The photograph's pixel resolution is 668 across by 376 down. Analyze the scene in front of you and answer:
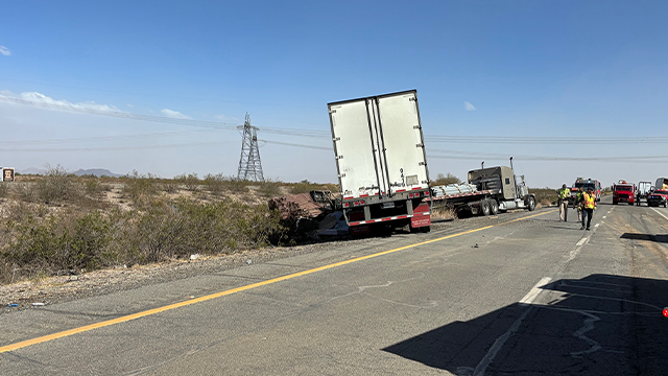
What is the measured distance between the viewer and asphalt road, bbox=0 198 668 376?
4164 millimetres

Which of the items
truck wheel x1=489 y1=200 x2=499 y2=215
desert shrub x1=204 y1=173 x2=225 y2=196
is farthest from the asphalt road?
desert shrub x1=204 y1=173 x2=225 y2=196

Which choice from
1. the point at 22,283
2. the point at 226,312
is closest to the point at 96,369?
the point at 226,312

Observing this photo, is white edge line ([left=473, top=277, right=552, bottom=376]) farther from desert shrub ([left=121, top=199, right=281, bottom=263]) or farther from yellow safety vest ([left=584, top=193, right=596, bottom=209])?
yellow safety vest ([left=584, top=193, right=596, bottom=209])

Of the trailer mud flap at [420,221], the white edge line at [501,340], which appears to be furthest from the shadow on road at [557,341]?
the trailer mud flap at [420,221]

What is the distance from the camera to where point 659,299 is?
6.77 m

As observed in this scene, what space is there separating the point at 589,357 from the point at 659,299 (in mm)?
3299

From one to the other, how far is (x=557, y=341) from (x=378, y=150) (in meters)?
10.8

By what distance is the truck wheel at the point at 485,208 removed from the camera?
27.1 metres

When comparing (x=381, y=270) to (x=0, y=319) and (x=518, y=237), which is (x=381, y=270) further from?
(x=518, y=237)

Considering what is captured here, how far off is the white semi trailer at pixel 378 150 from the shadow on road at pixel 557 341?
8.73 m

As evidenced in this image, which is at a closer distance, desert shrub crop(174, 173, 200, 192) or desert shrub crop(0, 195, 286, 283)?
desert shrub crop(0, 195, 286, 283)

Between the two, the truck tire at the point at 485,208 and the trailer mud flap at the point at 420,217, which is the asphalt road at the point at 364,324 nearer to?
the trailer mud flap at the point at 420,217

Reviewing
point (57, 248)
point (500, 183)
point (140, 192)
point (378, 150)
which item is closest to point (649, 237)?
point (378, 150)

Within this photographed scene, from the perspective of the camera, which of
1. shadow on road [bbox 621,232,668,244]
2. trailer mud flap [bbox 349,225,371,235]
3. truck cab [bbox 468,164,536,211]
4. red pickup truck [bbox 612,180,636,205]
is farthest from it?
red pickup truck [bbox 612,180,636,205]
